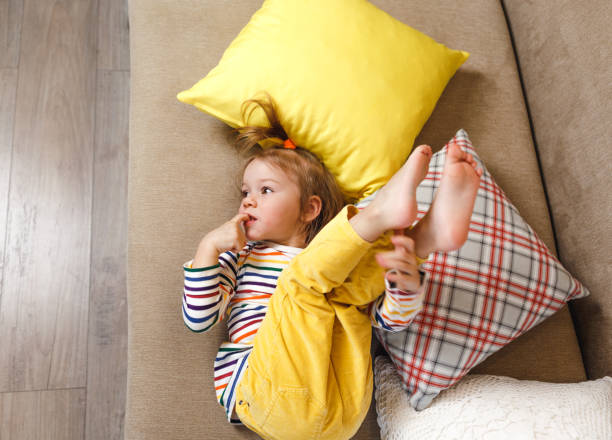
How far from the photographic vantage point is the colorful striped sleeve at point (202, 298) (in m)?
0.90

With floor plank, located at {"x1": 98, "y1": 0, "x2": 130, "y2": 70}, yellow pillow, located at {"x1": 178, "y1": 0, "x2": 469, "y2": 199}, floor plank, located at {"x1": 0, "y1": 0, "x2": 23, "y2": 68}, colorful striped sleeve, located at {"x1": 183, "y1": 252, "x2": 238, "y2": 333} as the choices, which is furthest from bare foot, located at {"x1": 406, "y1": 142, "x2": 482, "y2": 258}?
floor plank, located at {"x1": 0, "y1": 0, "x2": 23, "y2": 68}

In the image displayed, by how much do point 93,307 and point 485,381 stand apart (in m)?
1.09

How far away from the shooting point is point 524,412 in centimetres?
83

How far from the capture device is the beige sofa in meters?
0.96

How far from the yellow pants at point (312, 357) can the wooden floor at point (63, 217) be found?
647 millimetres

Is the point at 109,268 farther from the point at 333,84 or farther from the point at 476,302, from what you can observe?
the point at 476,302

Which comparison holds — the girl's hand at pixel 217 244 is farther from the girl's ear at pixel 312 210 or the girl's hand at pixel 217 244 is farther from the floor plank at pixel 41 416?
the floor plank at pixel 41 416

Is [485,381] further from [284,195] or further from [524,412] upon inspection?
[284,195]

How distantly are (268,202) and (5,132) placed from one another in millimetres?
1030

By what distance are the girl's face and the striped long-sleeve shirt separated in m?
0.07

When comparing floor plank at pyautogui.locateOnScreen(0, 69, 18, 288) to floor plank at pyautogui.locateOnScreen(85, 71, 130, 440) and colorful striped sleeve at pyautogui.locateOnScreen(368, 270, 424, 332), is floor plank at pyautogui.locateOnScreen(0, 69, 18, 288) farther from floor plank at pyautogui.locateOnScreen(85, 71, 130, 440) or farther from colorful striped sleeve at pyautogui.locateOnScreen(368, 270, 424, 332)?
colorful striped sleeve at pyautogui.locateOnScreen(368, 270, 424, 332)

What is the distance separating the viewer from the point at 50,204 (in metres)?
1.39

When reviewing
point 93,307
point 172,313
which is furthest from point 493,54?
point 93,307

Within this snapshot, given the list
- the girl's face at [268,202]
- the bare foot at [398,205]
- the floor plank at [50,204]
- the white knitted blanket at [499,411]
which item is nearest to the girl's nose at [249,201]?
the girl's face at [268,202]
